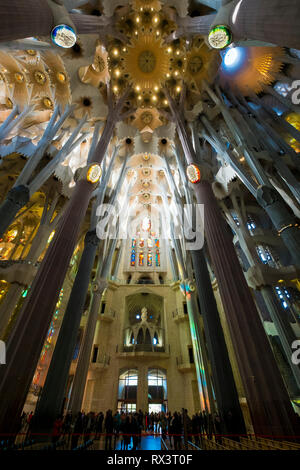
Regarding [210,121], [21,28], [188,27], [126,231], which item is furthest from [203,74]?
[126,231]

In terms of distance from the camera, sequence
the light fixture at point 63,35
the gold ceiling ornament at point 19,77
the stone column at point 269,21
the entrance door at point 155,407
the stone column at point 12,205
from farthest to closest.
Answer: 1. the entrance door at point 155,407
2. the gold ceiling ornament at point 19,77
3. the stone column at point 12,205
4. the light fixture at point 63,35
5. the stone column at point 269,21

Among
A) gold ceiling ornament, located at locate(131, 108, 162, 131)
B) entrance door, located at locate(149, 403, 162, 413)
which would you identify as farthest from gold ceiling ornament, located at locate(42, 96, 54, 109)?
Answer: entrance door, located at locate(149, 403, 162, 413)

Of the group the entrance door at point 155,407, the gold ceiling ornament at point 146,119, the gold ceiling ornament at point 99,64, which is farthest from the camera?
the gold ceiling ornament at point 146,119

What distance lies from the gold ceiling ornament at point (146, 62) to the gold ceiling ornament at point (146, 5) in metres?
1.35

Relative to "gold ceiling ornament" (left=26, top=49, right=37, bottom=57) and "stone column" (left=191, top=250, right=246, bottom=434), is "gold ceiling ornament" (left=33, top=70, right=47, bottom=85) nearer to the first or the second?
"gold ceiling ornament" (left=26, top=49, right=37, bottom=57)

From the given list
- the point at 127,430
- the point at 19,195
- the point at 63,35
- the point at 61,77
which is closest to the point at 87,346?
the point at 127,430

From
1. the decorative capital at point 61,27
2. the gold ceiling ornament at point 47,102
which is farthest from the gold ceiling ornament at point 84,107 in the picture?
the decorative capital at point 61,27

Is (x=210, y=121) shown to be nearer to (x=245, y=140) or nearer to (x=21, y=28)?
(x=245, y=140)

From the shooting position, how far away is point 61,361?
7.59m

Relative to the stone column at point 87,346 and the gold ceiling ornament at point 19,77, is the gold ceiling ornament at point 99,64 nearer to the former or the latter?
the gold ceiling ornament at point 19,77

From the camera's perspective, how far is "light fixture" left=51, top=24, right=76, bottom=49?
5.24 meters

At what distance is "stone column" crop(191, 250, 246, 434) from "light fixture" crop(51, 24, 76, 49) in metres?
10.1

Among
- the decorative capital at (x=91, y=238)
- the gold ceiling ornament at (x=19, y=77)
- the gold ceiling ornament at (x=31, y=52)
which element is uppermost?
the gold ceiling ornament at (x=19, y=77)

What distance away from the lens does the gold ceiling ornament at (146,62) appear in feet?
51.1
